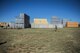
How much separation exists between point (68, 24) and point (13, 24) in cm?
1869

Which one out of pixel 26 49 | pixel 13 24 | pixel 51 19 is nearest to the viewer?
pixel 26 49

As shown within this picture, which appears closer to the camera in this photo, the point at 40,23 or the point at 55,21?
the point at 55,21

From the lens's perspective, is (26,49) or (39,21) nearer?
(26,49)

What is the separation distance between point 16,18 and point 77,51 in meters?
35.0

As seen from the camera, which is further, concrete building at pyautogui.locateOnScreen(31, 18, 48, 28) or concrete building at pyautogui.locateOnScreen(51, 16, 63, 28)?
concrete building at pyautogui.locateOnScreen(31, 18, 48, 28)

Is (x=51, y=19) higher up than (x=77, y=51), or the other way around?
(x=51, y=19)

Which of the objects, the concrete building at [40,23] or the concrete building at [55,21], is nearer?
the concrete building at [55,21]

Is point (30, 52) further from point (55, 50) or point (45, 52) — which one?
point (55, 50)

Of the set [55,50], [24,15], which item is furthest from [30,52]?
[24,15]

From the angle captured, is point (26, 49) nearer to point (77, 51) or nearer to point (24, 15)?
point (77, 51)

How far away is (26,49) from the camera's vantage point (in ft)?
23.1

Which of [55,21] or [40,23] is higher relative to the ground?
[55,21]

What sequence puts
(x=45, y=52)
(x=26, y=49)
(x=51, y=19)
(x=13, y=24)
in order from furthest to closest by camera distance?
(x=51, y=19) < (x=13, y=24) < (x=26, y=49) < (x=45, y=52)

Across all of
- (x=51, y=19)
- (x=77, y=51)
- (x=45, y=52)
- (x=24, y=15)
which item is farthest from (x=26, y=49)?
(x=51, y=19)
